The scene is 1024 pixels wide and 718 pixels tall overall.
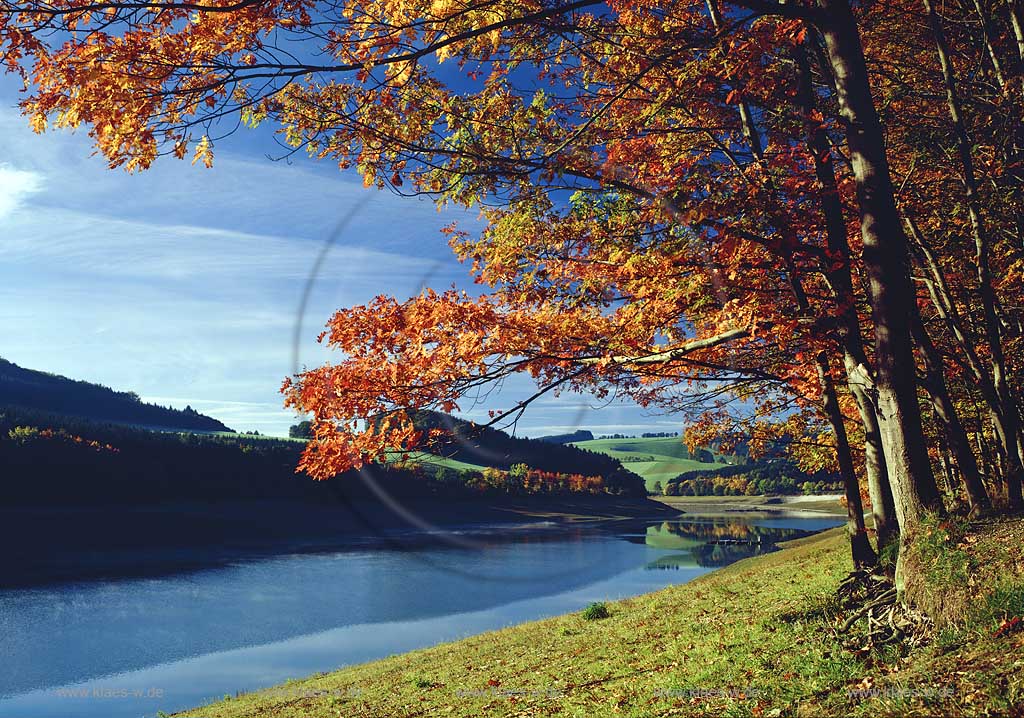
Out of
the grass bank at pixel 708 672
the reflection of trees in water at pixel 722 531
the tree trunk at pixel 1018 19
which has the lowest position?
the reflection of trees in water at pixel 722 531

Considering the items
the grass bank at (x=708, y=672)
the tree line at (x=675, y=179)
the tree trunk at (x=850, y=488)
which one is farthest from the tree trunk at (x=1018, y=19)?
the grass bank at (x=708, y=672)

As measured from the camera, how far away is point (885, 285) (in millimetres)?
8719

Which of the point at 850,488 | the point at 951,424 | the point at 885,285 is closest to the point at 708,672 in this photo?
the point at 885,285

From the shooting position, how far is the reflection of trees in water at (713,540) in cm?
7081

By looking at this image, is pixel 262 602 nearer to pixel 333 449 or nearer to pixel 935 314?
pixel 333 449

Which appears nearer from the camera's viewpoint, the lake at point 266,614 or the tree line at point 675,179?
the tree line at point 675,179

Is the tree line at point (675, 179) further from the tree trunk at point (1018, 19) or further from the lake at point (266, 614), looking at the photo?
the lake at point (266, 614)

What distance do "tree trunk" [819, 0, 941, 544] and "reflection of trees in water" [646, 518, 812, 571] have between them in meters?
59.6

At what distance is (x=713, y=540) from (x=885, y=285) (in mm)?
101888

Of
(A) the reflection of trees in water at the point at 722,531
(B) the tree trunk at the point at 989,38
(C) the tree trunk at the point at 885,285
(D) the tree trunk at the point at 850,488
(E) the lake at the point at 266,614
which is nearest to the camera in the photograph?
(C) the tree trunk at the point at 885,285

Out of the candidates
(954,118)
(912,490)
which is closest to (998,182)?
(954,118)

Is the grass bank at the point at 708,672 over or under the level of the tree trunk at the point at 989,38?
under

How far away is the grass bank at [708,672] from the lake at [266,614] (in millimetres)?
11768

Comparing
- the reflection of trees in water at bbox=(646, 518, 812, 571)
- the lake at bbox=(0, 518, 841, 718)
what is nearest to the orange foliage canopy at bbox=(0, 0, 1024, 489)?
the lake at bbox=(0, 518, 841, 718)
